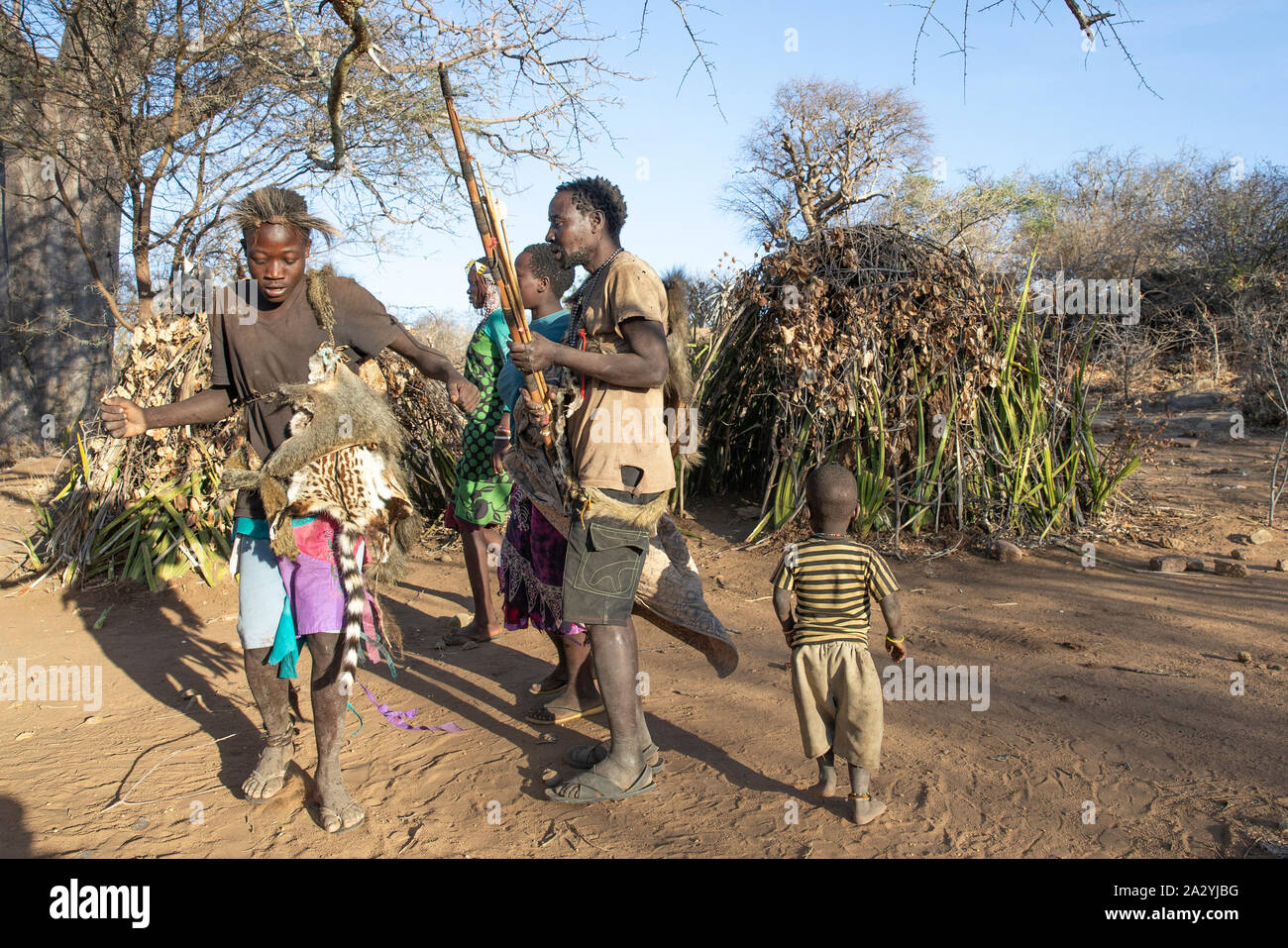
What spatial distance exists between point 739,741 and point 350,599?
4.87 ft

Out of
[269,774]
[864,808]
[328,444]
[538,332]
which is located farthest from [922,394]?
[269,774]

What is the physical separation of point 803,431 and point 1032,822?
3.73 m

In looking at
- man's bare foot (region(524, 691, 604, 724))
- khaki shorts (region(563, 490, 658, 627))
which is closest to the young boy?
khaki shorts (region(563, 490, 658, 627))

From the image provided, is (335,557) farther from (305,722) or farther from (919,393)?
(919,393)

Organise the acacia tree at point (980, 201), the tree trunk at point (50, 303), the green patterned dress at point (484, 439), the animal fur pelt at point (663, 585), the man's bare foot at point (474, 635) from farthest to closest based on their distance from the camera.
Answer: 1. the acacia tree at point (980, 201)
2. the tree trunk at point (50, 303)
3. the man's bare foot at point (474, 635)
4. the green patterned dress at point (484, 439)
5. the animal fur pelt at point (663, 585)

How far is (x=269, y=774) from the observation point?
Answer: 9.70ft

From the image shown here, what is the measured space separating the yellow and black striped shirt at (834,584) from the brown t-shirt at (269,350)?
159cm

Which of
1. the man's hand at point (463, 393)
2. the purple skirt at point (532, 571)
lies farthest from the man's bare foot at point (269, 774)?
the man's hand at point (463, 393)

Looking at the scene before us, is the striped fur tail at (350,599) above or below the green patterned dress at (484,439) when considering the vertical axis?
below

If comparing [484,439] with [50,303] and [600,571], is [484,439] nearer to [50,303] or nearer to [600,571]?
[600,571]

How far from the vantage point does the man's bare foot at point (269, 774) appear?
2.91 m

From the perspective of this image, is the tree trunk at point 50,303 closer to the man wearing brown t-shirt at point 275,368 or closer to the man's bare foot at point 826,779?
the man wearing brown t-shirt at point 275,368
